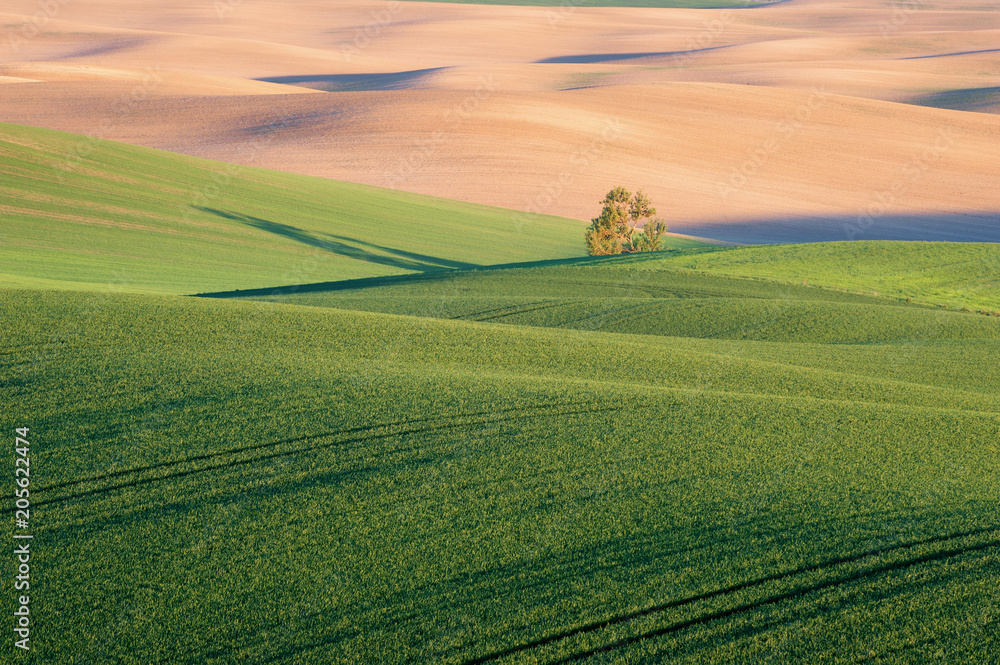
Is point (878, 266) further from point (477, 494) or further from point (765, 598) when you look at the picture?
point (765, 598)

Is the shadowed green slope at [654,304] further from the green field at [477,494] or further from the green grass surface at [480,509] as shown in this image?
the green grass surface at [480,509]

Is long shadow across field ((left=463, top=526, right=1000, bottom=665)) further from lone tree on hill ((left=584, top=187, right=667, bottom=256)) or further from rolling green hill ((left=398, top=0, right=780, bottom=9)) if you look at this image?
rolling green hill ((left=398, top=0, right=780, bottom=9))

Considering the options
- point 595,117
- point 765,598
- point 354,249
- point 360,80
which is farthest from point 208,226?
point 360,80

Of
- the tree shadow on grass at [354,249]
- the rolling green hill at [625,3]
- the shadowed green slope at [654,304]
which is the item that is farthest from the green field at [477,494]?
the rolling green hill at [625,3]

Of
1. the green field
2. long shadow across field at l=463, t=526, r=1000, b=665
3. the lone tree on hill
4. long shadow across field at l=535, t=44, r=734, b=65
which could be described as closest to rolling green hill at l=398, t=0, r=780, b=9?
long shadow across field at l=535, t=44, r=734, b=65

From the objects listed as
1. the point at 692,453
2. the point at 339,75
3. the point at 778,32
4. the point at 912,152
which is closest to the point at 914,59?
the point at 778,32

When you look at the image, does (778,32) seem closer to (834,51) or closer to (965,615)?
(834,51)

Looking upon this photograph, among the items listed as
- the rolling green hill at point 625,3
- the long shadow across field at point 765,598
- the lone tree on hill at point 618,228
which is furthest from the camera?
the rolling green hill at point 625,3
